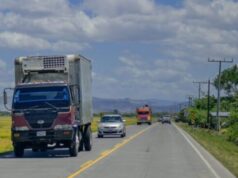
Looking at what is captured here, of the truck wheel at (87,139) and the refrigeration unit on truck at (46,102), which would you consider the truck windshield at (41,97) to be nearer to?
the refrigeration unit on truck at (46,102)

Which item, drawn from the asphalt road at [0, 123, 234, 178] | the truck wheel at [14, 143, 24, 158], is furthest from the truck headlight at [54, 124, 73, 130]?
the truck wheel at [14, 143, 24, 158]

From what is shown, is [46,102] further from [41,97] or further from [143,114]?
[143,114]

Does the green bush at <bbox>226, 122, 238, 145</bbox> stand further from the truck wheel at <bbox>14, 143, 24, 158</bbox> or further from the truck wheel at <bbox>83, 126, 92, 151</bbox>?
the truck wheel at <bbox>14, 143, 24, 158</bbox>

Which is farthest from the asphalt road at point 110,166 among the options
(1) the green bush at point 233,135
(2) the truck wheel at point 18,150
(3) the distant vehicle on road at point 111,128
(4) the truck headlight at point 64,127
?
(1) the green bush at point 233,135

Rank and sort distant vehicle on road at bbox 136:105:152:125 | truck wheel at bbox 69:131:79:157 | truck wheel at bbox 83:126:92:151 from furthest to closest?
1. distant vehicle on road at bbox 136:105:152:125
2. truck wheel at bbox 83:126:92:151
3. truck wheel at bbox 69:131:79:157

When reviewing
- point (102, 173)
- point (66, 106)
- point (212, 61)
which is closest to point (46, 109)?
point (66, 106)

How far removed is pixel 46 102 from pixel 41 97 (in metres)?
0.35

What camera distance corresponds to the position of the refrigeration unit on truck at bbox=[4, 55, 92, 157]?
27.7m

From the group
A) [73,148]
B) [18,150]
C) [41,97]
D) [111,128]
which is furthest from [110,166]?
[111,128]

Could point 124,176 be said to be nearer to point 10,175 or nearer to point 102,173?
point 102,173

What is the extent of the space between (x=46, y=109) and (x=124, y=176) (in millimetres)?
8419

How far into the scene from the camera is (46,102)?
90.8 feet

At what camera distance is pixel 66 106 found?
27.6 metres

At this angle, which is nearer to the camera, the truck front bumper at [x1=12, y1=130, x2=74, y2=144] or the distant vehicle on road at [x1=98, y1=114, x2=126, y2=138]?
the truck front bumper at [x1=12, y1=130, x2=74, y2=144]
